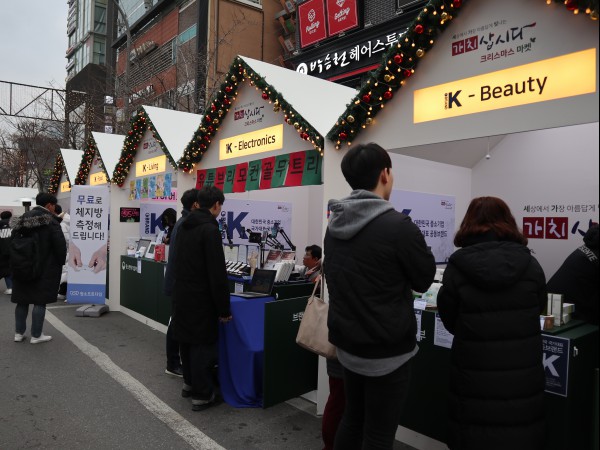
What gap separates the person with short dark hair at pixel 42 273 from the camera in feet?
18.0

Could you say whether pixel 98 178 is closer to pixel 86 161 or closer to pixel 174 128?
pixel 86 161

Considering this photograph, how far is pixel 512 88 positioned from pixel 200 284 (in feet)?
8.54

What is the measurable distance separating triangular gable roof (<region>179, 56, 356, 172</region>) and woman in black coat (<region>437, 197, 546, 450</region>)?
6.78 ft

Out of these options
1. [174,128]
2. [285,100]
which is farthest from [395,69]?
[174,128]

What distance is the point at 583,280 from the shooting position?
3086mm

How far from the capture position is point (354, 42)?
13.7 meters

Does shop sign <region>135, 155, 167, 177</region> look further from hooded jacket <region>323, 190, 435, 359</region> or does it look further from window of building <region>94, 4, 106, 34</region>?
window of building <region>94, 4, 106, 34</region>

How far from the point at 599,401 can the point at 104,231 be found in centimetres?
733

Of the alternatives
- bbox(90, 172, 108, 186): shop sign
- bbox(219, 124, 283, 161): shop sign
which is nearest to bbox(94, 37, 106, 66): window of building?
bbox(90, 172, 108, 186): shop sign

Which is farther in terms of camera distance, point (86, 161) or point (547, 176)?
point (86, 161)

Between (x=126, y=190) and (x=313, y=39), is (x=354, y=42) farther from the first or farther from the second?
(x=126, y=190)

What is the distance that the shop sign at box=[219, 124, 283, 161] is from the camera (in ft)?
15.8

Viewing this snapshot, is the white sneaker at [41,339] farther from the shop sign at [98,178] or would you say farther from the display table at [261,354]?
the shop sign at [98,178]

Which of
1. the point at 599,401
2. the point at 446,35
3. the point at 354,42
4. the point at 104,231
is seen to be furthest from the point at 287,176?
the point at 354,42
